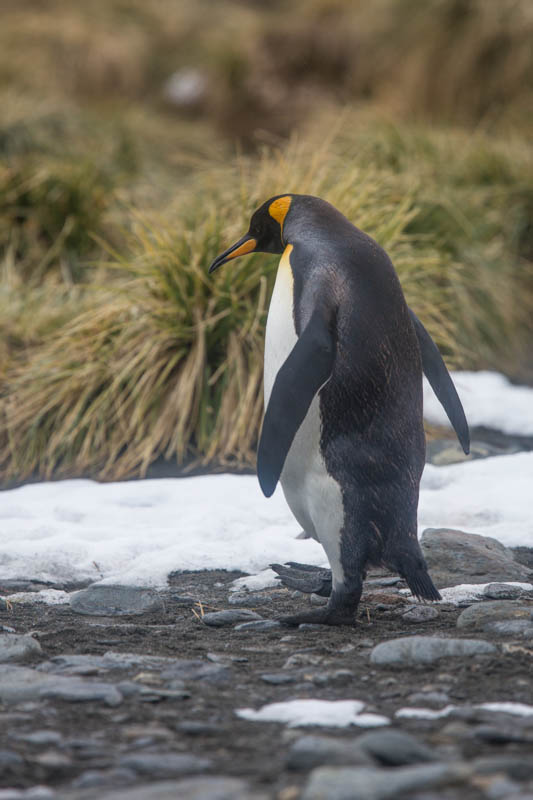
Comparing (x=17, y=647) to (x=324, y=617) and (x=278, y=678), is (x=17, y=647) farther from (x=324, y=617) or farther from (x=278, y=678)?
(x=324, y=617)

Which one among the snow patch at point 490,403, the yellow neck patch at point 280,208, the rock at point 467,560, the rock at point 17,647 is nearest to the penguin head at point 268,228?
the yellow neck patch at point 280,208

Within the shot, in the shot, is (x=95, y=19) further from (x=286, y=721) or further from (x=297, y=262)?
(x=286, y=721)

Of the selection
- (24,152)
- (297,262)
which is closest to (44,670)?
(297,262)

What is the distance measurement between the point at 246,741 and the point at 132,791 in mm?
340

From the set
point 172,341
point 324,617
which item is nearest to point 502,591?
point 324,617

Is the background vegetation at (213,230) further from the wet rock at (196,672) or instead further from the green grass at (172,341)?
the wet rock at (196,672)

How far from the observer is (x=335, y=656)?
221cm

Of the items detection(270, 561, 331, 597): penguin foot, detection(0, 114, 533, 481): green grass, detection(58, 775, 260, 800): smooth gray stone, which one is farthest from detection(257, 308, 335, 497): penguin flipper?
detection(0, 114, 533, 481): green grass

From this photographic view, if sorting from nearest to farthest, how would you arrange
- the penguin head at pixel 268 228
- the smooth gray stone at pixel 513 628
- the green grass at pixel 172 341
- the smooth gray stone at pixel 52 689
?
the smooth gray stone at pixel 52 689 < the smooth gray stone at pixel 513 628 < the penguin head at pixel 268 228 < the green grass at pixel 172 341

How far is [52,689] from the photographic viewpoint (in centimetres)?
186

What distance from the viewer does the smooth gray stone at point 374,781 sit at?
127 cm

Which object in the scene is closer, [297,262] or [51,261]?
[297,262]

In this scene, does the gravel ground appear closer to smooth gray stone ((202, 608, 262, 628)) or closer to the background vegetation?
smooth gray stone ((202, 608, 262, 628))

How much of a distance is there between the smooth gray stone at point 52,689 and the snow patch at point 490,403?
127 inches
